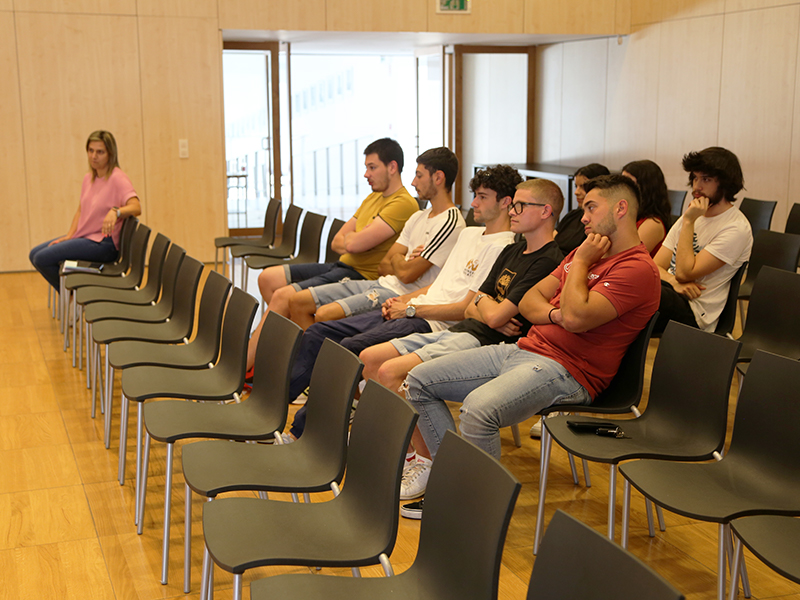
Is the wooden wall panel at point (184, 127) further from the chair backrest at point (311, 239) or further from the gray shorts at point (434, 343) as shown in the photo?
the gray shorts at point (434, 343)

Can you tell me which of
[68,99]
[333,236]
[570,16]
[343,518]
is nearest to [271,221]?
[333,236]

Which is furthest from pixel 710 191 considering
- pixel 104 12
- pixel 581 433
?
pixel 104 12

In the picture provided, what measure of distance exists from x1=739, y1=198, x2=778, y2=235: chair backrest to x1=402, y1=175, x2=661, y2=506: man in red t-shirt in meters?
3.02

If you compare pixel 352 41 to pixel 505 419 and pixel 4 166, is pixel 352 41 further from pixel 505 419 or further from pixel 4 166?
pixel 505 419

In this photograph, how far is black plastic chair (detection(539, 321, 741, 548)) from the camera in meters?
2.44

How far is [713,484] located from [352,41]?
27.1ft

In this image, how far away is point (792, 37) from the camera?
22.5 feet

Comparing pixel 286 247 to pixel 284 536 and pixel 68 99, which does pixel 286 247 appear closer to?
pixel 68 99

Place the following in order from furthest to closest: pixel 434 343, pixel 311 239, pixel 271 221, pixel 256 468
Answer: pixel 271 221 < pixel 311 239 < pixel 434 343 < pixel 256 468

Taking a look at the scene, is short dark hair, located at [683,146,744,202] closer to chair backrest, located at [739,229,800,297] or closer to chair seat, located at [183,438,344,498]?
chair backrest, located at [739,229,800,297]

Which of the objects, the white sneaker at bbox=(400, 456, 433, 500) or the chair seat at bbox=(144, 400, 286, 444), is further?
the white sneaker at bbox=(400, 456, 433, 500)

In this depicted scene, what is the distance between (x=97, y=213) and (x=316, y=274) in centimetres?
189

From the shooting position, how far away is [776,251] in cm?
444

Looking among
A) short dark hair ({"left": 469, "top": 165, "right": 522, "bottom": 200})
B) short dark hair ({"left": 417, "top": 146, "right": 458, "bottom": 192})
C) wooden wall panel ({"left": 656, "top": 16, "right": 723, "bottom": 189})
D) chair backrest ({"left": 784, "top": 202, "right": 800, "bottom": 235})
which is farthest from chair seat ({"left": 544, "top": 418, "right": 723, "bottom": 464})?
wooden wall panel ({"left": 656, "top": 16, "right": 723, "bottom": 189})
